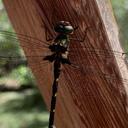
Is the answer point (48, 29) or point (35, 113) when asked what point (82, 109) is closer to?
point (48, 29)

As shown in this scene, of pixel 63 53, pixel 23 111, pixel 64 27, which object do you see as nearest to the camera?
pixel 64 27

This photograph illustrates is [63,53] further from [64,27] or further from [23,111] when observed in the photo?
[23,111]

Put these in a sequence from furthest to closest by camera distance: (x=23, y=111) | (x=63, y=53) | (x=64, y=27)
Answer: (x=23, y=111)
(x=63, y=53)
(x=64, y=27)

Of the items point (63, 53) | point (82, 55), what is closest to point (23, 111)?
point (63, 53)

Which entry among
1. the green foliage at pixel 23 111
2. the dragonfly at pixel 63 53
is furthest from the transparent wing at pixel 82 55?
the green foliage at pixel 23 111

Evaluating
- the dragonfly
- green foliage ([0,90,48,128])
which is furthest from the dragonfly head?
green foliage ([0,90,48,128])

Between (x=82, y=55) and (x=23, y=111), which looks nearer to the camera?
(x=82, y=55)

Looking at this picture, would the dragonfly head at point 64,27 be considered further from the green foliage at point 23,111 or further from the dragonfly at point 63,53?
the green foliage at point 23,111

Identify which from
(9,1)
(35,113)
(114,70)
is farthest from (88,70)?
(35,113)

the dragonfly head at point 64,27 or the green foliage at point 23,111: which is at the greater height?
the dragonfly head at point 64,27
